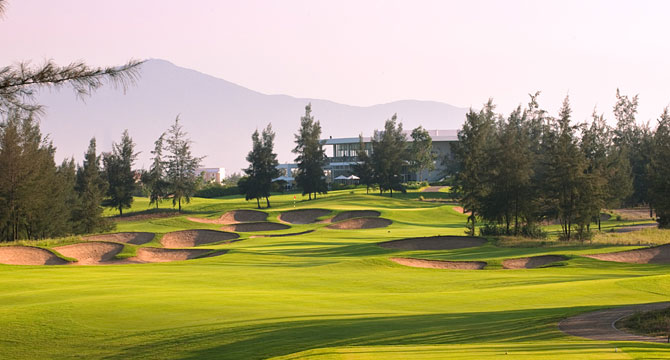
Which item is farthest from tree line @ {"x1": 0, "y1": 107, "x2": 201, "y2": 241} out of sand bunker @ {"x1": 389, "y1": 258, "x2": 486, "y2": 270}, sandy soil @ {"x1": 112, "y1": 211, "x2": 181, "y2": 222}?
sand bunker @ {"x1": 389, "y1": 258, "x2": 486, "y2": 270}

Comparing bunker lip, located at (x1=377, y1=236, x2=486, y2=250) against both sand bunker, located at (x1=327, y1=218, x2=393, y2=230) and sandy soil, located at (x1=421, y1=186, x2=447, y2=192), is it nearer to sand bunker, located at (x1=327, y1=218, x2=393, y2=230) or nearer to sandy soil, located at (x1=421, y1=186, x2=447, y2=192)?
sand bunker, located at (x1=327, y1=218, x2=393, y2=230)

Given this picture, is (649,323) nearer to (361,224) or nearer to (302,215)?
(361,224)

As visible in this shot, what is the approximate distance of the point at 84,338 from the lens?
580 inches

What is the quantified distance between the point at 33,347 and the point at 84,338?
1.04 m

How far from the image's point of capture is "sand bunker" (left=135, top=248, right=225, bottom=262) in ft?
129

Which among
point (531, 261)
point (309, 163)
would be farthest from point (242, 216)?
point (531, 261)

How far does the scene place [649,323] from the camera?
514 inches

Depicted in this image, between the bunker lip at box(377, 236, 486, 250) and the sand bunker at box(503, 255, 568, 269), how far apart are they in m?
7.36

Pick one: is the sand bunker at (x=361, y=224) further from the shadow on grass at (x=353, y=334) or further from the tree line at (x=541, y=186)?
the shadow on grass at (x=353, y=334)

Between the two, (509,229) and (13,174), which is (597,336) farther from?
(13,174)

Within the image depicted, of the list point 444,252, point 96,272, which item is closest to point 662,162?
point 444,252

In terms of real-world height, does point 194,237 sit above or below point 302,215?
below

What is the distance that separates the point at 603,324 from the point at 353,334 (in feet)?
16.7

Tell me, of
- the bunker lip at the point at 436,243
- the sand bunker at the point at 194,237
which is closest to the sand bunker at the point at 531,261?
the bunker lip at the point at 436,243
